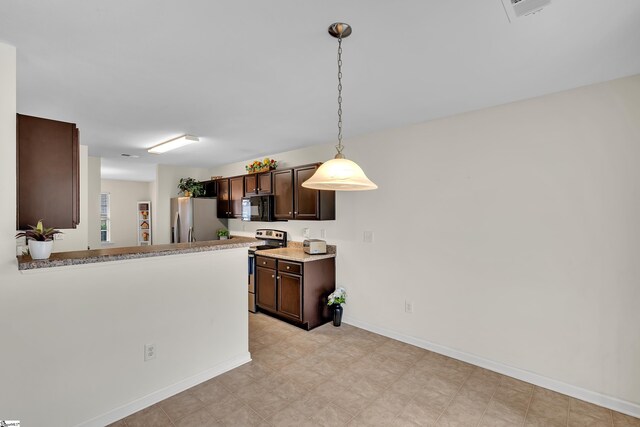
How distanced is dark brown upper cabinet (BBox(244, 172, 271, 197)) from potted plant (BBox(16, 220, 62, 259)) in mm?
3060

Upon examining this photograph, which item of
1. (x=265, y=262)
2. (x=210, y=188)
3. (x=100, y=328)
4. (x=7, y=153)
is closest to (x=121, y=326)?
(x=100, y=328)

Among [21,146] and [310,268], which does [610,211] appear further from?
[21,146]

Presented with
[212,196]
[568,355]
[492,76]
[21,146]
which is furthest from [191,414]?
[212,196]

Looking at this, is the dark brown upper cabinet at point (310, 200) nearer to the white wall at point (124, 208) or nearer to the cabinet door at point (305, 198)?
the cabinet door at point (305, 198)

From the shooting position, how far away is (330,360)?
307cm

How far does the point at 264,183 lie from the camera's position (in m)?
4.92

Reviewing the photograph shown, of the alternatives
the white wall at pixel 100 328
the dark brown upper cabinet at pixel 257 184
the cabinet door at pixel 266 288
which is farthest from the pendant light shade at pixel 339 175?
the dark brown upper cabinet at pixel 257 184

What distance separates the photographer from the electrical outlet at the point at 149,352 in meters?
2.36

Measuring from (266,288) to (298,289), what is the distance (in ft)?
2.33

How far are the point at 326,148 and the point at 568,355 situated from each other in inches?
132

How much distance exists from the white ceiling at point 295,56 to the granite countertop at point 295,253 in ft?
5.56

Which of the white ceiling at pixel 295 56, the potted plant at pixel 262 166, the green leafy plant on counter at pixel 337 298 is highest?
the white ceiling at pixel 295 56

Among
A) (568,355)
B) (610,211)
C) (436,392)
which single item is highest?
(610,211)

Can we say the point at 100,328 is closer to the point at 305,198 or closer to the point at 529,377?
the point at 305,198
